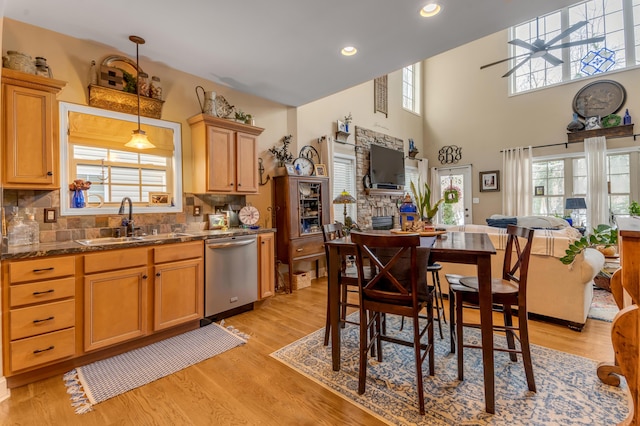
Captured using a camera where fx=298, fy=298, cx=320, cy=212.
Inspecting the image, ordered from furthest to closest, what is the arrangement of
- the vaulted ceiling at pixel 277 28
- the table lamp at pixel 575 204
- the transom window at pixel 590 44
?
the transom window at pixel 590 44
the table lamp at pixel 575 204
the vaulted ceiling at pixel 277 28

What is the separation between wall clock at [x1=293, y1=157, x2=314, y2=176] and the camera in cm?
476

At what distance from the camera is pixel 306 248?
14.7 ft

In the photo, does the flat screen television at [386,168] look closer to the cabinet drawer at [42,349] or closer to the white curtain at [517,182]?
the white curtain at [517,182]

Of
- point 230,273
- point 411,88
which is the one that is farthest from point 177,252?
point 411,88

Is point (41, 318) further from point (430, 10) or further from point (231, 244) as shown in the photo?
point (430, 10)

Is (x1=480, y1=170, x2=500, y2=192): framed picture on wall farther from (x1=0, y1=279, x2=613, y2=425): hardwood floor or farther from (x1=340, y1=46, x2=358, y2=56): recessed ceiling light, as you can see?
(x1=340, y1=46, x2=358, y2=56): recessed ceiling light

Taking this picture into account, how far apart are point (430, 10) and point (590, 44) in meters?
6.45

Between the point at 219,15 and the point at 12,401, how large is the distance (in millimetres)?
3117

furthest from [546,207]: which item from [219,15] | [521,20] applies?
[219,15]

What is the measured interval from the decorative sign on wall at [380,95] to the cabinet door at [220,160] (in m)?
4.05

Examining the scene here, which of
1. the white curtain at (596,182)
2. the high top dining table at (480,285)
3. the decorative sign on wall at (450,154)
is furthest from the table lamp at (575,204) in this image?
the high top dining table at (480,285)

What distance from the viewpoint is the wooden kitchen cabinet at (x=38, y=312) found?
1.97 m

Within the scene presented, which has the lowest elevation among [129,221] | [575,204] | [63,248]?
[63,248]

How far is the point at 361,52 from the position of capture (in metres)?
3.12
